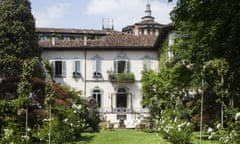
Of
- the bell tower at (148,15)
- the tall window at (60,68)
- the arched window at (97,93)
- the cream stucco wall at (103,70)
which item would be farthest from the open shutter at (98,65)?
the bell tower at (148,15)

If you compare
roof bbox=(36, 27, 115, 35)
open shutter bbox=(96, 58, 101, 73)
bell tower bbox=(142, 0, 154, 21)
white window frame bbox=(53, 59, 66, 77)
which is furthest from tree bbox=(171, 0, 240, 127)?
bell tower bbox=(142, 0, 154, 21)

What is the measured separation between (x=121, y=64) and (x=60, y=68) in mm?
5704

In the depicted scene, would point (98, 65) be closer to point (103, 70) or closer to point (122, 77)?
point (103, 70)

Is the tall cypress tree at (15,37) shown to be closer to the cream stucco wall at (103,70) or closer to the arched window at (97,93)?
the cream stucco wall at (103,70)

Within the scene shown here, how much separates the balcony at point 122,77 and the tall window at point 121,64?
0.77 m

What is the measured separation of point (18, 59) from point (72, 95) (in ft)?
38.7

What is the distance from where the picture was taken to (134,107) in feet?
133

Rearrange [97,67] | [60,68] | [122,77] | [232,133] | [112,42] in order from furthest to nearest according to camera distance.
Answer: [112,42] → [60,68] → [97,67] → [122,77] → [232,133]

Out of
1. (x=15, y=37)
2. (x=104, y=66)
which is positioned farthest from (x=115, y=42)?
(x=15, y=37)

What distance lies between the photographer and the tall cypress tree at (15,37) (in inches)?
1388

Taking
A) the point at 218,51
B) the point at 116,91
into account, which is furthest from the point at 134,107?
the point at 218,51

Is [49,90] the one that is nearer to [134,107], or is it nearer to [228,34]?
[228,34]

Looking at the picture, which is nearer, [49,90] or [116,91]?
[49,90]

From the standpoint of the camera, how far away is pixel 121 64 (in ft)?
134
